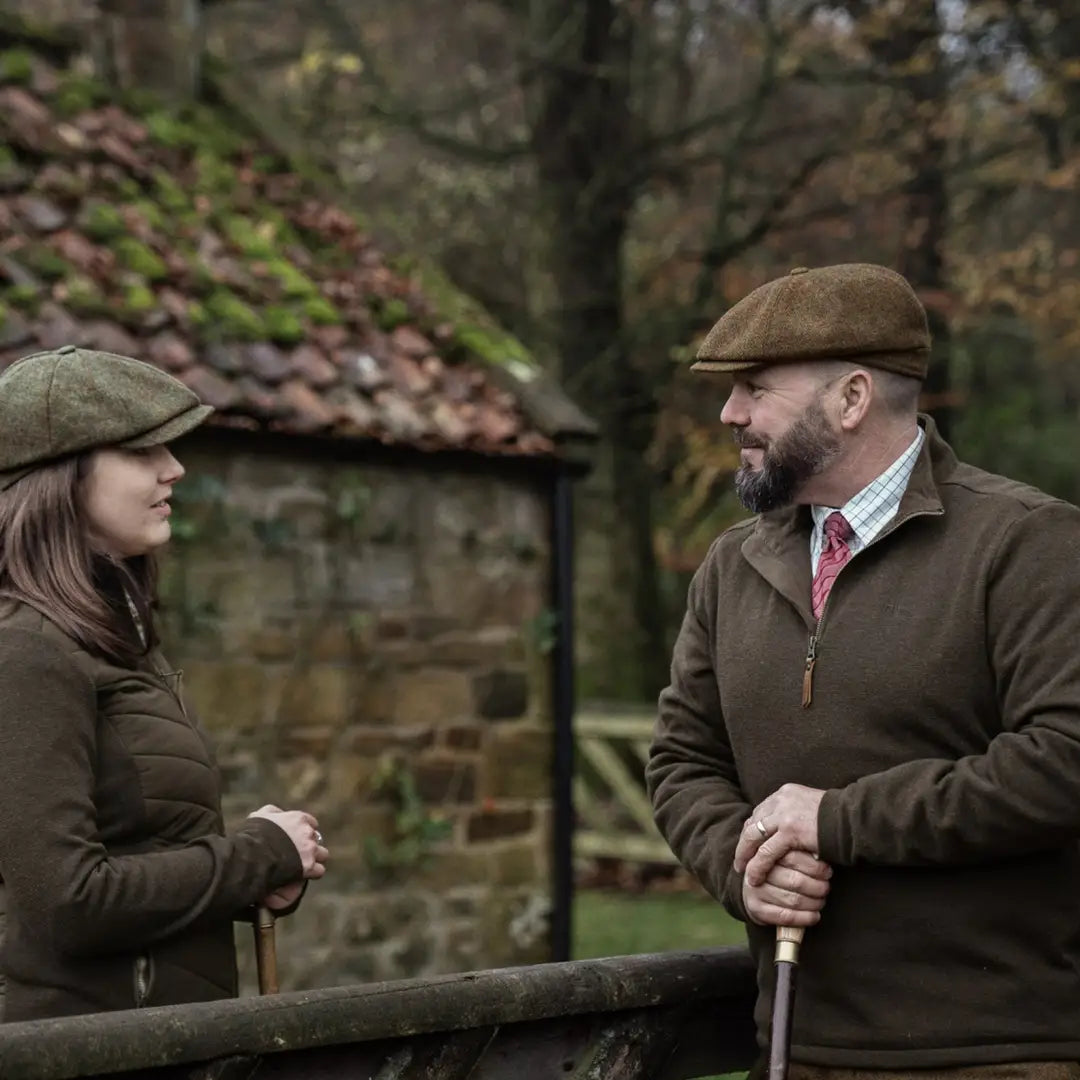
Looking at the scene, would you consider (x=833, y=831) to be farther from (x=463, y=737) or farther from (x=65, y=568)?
(x=463, y=737)

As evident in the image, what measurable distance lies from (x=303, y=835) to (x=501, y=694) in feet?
18.4

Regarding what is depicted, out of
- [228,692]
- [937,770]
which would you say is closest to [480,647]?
[228,692]

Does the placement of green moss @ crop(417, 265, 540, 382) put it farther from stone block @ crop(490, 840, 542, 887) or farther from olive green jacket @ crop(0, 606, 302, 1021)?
olive green jacket @ crop(0, 606, 302, 1021)

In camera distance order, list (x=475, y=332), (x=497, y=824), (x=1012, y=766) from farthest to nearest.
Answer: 1. (x=475, y=332)
2. (x=497, y=824)
3. (x=1012, y=766)

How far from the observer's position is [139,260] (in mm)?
8141

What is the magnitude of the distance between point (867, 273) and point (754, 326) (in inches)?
7.8

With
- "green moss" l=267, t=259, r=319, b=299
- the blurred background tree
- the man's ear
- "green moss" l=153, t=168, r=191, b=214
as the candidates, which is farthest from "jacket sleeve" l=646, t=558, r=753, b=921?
the blurred background tree

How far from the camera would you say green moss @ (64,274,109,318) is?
299 inches

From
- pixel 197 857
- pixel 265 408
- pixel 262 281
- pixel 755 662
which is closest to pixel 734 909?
pixel 755 662

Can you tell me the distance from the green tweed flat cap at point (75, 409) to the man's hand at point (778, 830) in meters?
1.16

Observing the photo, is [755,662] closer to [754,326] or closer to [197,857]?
[754,326]

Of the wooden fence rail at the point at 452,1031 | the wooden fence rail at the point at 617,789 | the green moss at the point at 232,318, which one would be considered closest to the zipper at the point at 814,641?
the wooden fence rail at the point at 452,1031

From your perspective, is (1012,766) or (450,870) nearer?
(1012,766)

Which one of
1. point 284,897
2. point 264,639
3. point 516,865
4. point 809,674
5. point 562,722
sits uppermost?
point 809,674
